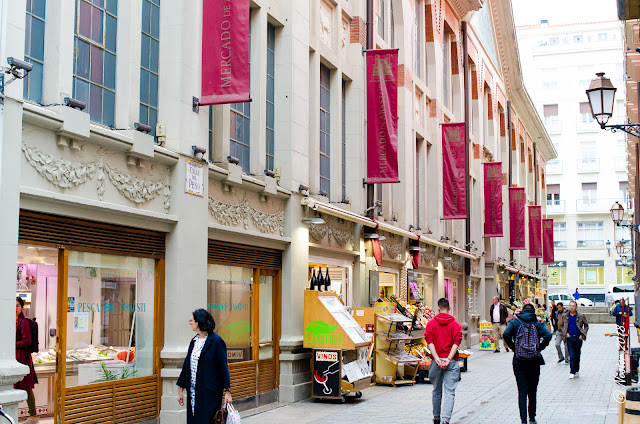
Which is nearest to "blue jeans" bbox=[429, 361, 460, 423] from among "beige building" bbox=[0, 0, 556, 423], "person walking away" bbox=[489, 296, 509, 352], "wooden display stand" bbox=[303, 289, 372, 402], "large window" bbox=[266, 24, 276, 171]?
"wooden display stand" bbox=[303, 289, 372, 402]

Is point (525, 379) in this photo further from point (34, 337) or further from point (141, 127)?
point (34, 337)

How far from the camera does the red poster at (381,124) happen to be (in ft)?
62.6

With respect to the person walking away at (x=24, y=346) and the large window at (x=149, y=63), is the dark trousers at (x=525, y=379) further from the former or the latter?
the person walking away at (x=24, y=346)

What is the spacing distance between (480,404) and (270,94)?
6954 mm

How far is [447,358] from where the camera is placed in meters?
11.3

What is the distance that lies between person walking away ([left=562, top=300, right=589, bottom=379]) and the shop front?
11.4 m

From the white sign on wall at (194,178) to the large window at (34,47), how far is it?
9.29 ft

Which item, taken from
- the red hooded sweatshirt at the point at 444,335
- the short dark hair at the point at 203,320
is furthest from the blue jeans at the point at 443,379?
the short dark hair at the point at 203,320

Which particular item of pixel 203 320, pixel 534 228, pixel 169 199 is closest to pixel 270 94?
pixel 169 199

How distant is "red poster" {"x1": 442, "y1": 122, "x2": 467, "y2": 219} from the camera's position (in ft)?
84.5

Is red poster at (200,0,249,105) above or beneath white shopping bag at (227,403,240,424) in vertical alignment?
above

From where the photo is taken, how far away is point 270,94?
50.2ft

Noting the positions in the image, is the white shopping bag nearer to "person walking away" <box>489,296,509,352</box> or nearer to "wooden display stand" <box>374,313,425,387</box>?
"wooden display stand" <box>374,313,425,387</box>

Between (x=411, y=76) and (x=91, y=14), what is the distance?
1562 cm
